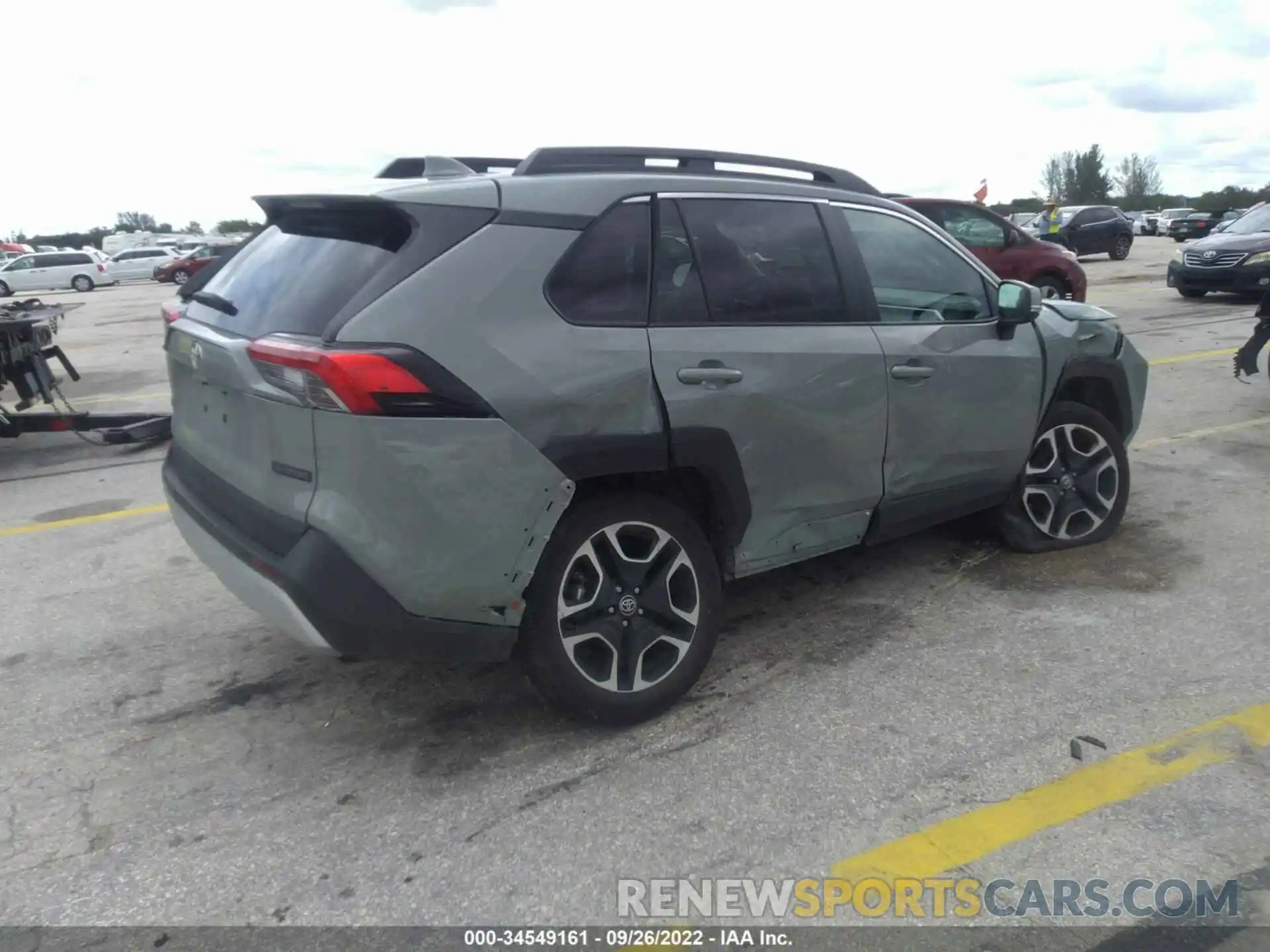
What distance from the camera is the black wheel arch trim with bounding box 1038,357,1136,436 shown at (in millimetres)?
4781

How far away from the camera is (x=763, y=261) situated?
3736 mm

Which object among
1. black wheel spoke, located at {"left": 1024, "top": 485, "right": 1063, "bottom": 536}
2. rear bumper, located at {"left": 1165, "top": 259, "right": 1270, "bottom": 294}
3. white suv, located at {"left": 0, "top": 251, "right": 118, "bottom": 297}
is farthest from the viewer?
white suv, located at {"left": 0, "top": 251, "right": 118, "bottom": 297}

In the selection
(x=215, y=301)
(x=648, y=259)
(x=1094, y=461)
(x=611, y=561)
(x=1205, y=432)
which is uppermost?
(x=648, y=259)

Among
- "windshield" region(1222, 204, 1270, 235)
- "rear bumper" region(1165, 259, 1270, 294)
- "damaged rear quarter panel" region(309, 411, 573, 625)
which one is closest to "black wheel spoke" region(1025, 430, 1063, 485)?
"damaged rear quarter panel" region(309, 411, 573, 625)

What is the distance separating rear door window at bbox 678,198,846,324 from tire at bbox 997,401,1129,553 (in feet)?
5.18

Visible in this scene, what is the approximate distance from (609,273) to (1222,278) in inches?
606

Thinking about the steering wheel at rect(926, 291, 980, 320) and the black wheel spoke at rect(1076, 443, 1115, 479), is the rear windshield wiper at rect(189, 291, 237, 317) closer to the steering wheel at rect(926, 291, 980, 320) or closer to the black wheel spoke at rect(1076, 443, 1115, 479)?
the steering wheel at rect(926, 291, 980, 320)

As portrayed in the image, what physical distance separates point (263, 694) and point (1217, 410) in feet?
25.0

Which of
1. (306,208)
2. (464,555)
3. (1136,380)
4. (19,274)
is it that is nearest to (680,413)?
(464,555)

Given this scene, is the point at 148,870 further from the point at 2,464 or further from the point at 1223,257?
the point at 1223,257

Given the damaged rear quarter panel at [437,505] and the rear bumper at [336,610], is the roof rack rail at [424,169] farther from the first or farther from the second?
the rear bumper at [336,610]

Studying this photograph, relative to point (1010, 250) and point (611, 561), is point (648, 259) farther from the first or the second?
point (1010, 250)

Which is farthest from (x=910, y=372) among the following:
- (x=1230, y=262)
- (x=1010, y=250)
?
(x=1230, y=262)

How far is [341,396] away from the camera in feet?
9.29
